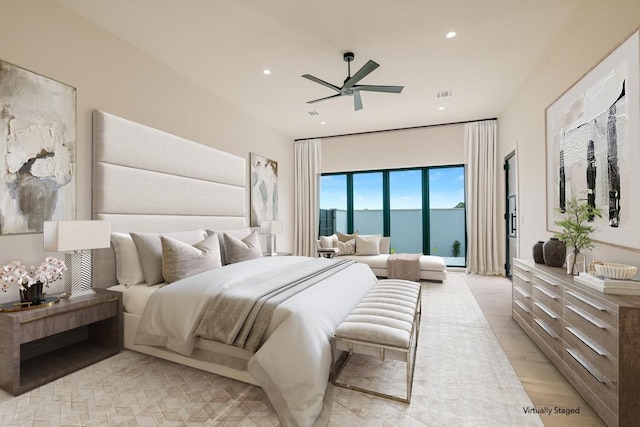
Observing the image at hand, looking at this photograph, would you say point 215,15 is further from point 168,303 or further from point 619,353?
point 619,353

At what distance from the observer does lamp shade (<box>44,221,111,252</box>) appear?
2.24 m

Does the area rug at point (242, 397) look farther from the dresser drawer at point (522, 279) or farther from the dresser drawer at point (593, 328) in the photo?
the dresser drawer at point (522, 279)

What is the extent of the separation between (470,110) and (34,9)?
5767mm

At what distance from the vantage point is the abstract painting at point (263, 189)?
530cm

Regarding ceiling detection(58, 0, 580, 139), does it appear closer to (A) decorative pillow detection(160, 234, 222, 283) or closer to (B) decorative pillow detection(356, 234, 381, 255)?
(A) decorative pillow detection(160, 234, 222, 283)

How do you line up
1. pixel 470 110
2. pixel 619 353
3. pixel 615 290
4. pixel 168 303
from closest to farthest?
pixel 619 353
pixel 615 290
pixel 168 303
pixel 470 110

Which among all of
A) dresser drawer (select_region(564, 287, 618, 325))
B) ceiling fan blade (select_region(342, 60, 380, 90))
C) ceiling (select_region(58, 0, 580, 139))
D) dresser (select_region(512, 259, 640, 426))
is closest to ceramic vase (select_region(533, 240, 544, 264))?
dresser (select_region(512, 259, 640, 426))

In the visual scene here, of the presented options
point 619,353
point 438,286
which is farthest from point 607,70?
point 438,286

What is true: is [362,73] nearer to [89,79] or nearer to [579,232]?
[579,232]

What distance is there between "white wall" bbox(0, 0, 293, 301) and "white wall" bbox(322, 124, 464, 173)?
3164 mm

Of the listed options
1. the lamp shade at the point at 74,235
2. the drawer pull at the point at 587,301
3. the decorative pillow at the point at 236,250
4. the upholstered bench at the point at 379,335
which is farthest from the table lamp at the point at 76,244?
the drawer pull at the point at 587,301

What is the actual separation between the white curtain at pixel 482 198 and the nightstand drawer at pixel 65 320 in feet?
19.1

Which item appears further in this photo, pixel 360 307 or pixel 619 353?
pixel 360 307

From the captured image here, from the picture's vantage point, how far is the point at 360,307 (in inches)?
93.9
